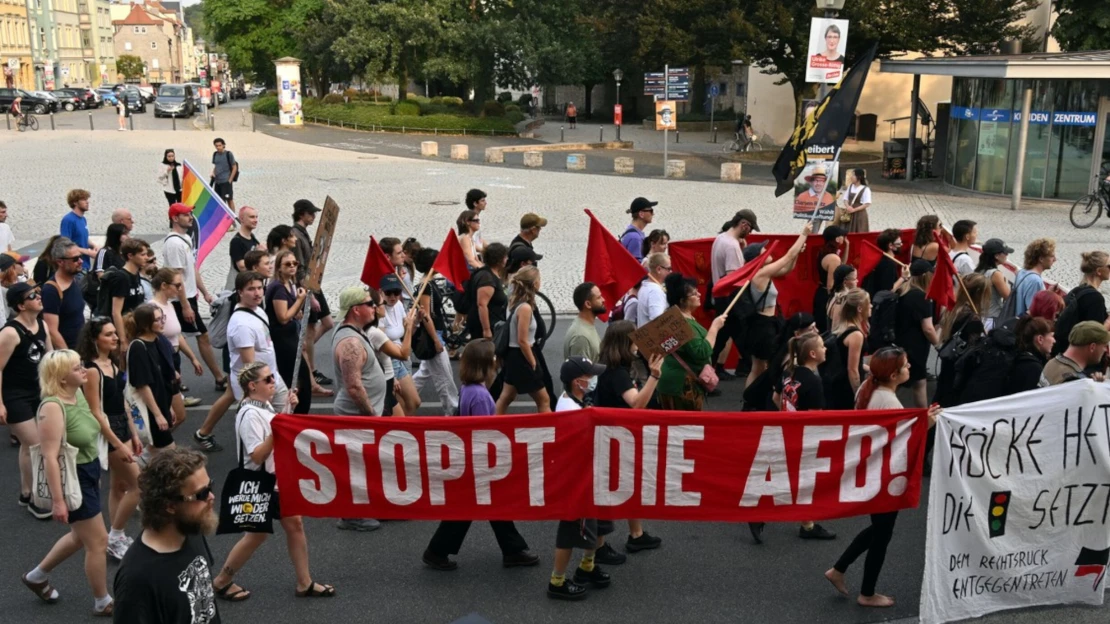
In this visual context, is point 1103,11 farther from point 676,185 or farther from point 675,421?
point 675,421

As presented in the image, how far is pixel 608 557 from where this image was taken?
675cm

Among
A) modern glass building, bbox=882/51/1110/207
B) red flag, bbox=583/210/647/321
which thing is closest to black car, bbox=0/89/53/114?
modern glass building, bbox=882/51/1110/207

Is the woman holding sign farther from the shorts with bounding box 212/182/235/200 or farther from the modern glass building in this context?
the modern glass building

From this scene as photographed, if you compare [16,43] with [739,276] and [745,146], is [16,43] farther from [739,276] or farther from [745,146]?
[739,276]

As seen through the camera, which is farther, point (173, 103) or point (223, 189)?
point (173, 103)

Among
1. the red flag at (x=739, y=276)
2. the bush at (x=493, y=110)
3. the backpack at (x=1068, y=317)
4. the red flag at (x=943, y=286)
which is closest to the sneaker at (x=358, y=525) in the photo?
the red flag at (x=739, y=276)

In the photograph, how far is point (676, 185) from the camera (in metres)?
28.0

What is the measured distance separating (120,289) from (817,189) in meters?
7.03

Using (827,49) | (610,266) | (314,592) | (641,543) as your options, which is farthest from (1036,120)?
(314,592)

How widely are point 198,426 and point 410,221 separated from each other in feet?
40.1

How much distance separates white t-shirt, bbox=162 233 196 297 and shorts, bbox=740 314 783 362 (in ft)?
17.4

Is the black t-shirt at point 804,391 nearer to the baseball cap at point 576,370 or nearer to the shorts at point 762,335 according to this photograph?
the baseball cap at point 576,370

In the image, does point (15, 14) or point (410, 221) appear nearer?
point (410, 221)

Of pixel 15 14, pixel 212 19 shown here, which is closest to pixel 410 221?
pixel 212 19
